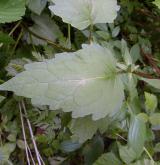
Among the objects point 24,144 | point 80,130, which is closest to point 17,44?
point 24,144

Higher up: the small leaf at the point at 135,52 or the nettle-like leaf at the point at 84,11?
the nettle-like leaf at the point at 84,11

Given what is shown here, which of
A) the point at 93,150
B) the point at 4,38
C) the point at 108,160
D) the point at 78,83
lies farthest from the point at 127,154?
the point at 4,38

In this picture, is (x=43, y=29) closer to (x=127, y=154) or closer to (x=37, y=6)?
(x=37, y=6)

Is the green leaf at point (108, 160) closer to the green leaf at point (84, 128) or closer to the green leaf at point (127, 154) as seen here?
Answer: the green leaf at point (127, 154)

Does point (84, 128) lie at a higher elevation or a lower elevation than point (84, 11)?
lower

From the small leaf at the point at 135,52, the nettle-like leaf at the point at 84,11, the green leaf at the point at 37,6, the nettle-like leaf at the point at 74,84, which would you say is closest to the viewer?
the nettle-like leaf at the point at 74,84

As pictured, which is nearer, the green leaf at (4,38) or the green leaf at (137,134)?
the green leaf at (137,134)

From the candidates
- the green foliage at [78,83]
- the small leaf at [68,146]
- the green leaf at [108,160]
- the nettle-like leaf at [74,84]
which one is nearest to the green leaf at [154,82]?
the green foliage at [78,83]
